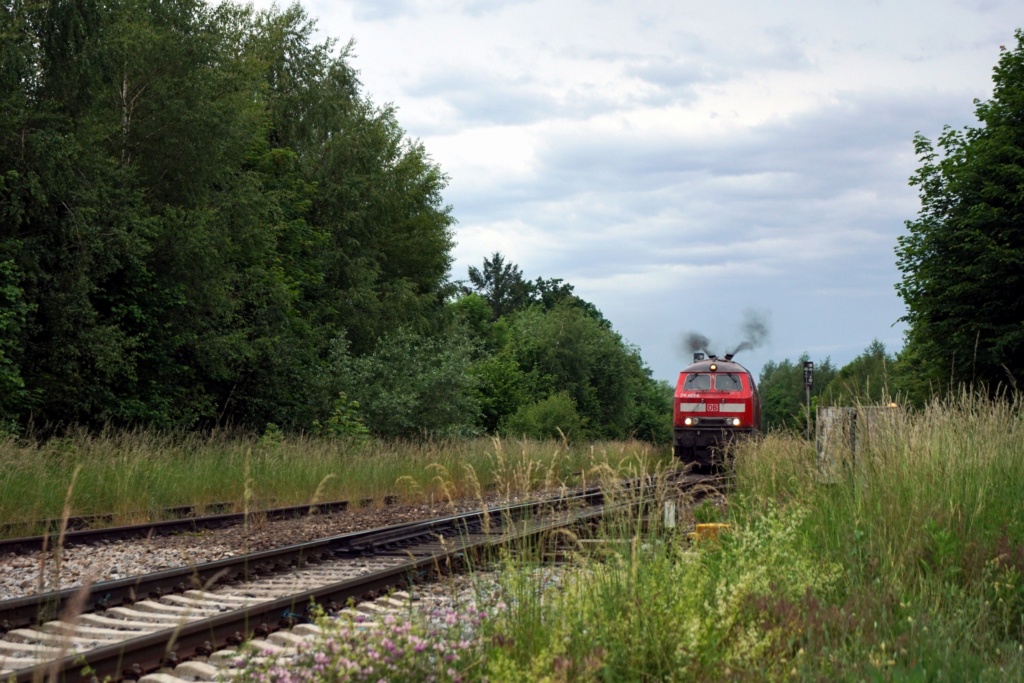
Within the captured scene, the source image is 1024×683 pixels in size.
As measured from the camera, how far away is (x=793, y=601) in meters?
5.04

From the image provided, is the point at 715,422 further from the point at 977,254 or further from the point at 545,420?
the point at 545,420

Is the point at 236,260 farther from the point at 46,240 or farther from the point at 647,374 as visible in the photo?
the point at 647,374

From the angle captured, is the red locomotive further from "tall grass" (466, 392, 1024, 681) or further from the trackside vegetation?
the trackside vegetation

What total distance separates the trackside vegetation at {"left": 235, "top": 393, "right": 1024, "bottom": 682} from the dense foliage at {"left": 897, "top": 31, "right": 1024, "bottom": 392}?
20871 millimetres

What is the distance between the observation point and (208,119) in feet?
85.1

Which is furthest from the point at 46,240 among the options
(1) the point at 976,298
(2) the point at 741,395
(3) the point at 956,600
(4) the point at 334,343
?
(1) the point at 976,298

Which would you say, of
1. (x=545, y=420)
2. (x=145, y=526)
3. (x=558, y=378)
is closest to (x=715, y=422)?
(x=145, y=526)

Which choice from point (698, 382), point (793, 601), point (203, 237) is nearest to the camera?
point (793, 601)

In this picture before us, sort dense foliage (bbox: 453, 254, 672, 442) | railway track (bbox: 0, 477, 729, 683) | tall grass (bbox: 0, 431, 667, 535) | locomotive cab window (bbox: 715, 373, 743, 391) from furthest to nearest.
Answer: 1. dense foliage (bbox: 453, 254, 672, 442)
2. locomotive cab window (bbox: 715, 373, 743, 391)
3. tall grass (bbox: 0, 431, 667, 535)
4. railway track (bbox: 0, 477, 729, 683)

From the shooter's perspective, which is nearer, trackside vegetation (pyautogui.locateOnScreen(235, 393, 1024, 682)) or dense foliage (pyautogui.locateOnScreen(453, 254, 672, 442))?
trackside vegetation (pyautogui.locateOnScreen(235, 393, 1024, 682))

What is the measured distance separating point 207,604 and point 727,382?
18.5 meters

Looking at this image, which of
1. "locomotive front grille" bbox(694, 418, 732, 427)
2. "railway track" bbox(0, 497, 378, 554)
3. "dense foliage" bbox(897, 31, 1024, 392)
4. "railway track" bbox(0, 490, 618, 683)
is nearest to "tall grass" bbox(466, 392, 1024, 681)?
"railway track" bbox(0, 490, 618, 683)

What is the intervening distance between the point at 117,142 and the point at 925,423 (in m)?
23.1

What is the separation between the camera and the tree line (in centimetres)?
2120
